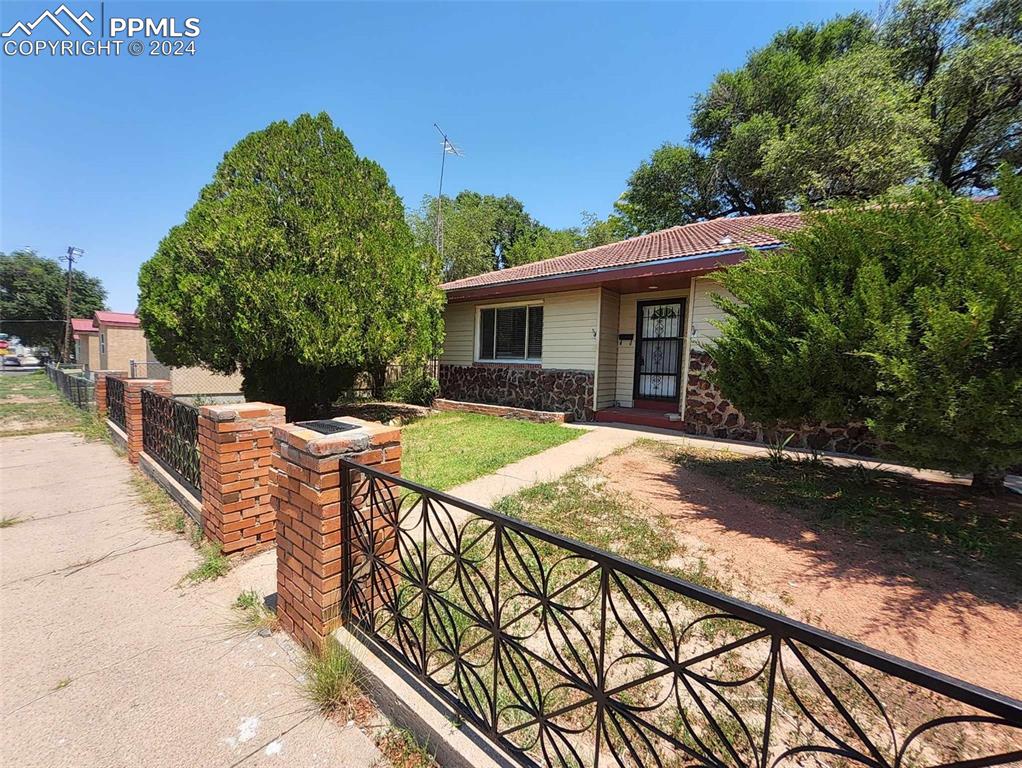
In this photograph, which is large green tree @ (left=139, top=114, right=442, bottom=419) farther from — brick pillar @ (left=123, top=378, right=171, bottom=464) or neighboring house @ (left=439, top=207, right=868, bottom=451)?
neighboring house @ (left=439, top=207, right=868, bottom=451)

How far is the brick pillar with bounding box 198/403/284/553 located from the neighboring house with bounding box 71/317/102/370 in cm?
2913

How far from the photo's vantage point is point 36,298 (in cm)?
3281

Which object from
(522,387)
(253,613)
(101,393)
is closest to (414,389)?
(522,387)

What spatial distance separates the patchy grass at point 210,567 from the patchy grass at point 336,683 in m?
1.51

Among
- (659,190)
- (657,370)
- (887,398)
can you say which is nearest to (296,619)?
A: (887,398)

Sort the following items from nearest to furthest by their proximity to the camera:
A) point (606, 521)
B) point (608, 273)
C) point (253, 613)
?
point (253, 613) < point (606, 521) < point (608, 273)

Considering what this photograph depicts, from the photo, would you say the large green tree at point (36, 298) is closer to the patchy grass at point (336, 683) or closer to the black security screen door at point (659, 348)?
the black security screen door at point (659, 348)

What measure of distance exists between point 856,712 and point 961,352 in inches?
106

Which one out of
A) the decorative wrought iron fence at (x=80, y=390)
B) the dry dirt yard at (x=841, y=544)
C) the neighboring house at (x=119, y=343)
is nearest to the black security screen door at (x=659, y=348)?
the dry dirt yard at (x=841, y=544)

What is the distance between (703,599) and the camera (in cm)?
110

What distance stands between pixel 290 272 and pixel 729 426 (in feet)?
25.8

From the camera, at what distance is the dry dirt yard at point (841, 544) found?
2.31 meters

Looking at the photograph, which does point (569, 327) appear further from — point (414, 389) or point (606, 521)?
point (606, 521)

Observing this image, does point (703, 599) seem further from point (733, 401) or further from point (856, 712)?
point (733, 401)
